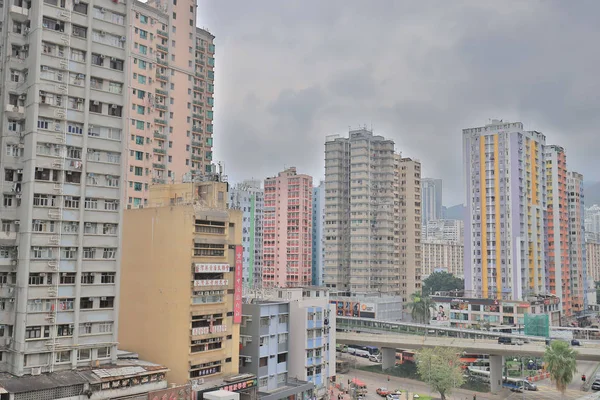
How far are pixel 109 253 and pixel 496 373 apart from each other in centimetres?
5368

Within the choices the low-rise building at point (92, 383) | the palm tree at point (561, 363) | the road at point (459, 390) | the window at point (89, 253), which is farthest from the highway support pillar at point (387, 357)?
the window at point (89, 253)

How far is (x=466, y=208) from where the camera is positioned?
12006 centimetres

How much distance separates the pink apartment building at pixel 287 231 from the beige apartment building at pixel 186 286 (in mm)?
79237

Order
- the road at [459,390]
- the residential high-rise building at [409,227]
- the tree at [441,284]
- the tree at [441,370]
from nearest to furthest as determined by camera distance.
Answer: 1. the tree at [441,370]
2. the road at [459,390]
3. the residential high-rise building at [409,227]
4. the tree at [441,284]

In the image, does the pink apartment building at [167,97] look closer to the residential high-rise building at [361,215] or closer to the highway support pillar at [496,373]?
the residential high-rise building at [361,215]

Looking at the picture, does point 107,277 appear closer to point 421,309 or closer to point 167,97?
point 167,97

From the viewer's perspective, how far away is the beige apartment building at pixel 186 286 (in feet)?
158

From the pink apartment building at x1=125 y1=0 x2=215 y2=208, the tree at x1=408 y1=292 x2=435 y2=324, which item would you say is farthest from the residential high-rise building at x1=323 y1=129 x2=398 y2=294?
the pink apartment building at x1=125 y1=0 x2=215 y2=208

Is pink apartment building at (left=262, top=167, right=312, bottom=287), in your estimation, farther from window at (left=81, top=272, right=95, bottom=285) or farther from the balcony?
the balcony

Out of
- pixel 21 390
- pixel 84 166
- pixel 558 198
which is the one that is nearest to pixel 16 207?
pixel 84 166

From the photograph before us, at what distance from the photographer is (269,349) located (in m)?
55.7

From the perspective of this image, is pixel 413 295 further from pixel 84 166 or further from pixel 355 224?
pixel 84 166

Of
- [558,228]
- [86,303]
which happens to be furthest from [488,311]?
[86,303]

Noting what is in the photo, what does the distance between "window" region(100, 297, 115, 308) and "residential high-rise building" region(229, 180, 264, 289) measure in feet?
315
